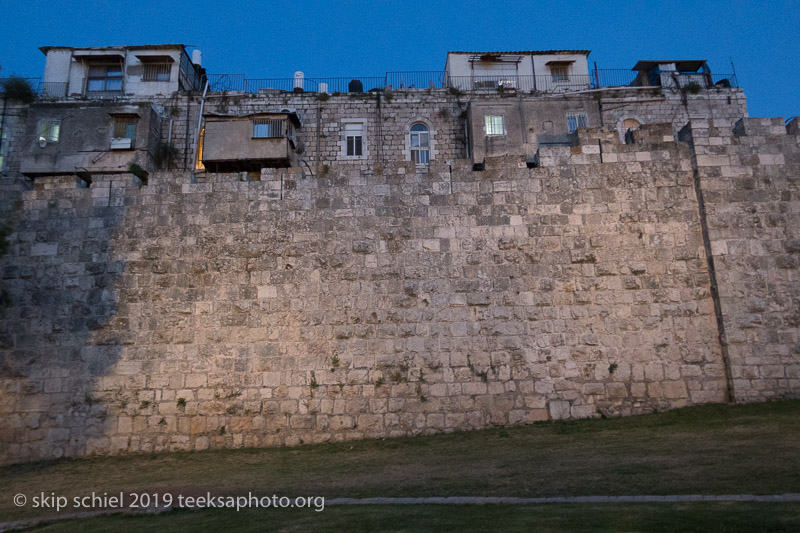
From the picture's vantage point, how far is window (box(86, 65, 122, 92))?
25875 mm

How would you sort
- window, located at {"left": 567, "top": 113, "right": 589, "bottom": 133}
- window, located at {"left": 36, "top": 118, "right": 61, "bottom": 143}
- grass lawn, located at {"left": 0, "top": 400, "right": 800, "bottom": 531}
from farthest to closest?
window, located at {"left": 567, "top": 113, "right": 589, "bottom": 133}, window, located at {"left": 36, "top": 118, "right": 61, "bottom": 143}, grass lawn, located at {"left": 0, "top": 400, "right": 800, "bottom": 531}

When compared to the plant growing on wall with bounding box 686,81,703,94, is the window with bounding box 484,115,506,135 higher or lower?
lower


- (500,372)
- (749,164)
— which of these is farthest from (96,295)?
(749,164)

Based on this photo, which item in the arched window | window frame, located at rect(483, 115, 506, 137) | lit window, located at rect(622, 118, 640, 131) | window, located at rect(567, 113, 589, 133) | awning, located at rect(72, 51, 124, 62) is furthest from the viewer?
awning, located at rect(72, 51, 124, 62)

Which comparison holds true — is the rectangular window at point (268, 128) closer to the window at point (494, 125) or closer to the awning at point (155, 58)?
the awning at point (155, 58)

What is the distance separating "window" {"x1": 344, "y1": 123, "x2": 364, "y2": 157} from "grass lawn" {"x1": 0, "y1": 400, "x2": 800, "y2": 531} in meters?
16.9

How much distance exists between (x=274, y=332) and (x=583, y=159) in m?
6.57

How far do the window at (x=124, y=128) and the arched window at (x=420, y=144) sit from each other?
11468 mm

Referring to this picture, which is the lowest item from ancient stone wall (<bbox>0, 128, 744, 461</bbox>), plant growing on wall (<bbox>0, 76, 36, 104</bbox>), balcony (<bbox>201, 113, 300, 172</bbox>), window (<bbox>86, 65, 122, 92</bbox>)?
ancient stone wall (<bbox>0, 128, 744, 461</bbox>)

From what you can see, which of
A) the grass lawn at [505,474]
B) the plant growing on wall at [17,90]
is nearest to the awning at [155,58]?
the plant growing on wall at [17,90]

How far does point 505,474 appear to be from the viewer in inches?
273

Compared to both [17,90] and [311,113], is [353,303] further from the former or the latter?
[17,90]

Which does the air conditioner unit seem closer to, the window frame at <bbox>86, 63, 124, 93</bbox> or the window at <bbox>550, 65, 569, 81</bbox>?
the window frame at <bbox>86, 63, 124, 93</bbox>

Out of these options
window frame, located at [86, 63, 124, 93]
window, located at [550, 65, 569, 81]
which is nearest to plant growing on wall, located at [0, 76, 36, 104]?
window frame, located at [86, 63, 124, 93]
